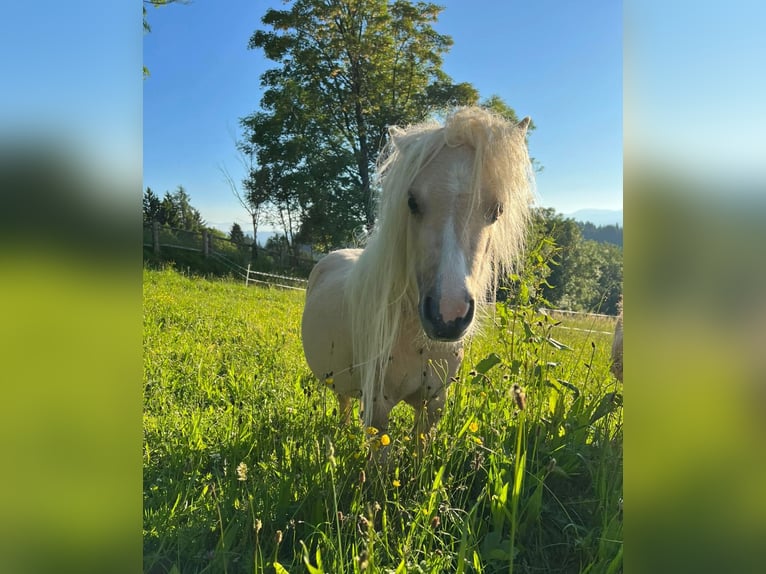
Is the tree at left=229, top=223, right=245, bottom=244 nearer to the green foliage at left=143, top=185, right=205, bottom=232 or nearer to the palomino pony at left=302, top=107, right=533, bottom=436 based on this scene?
the green foliage at left=143, top=185, right=205, bottom=232

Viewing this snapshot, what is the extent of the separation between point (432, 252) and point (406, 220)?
247mm

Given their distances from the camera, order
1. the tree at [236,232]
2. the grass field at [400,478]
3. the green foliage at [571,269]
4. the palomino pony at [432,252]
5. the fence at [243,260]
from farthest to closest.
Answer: the fence at [243,260] < the tree at [236,232] < the green foliage at [571,269] < the palomino pony at [432,252] < the grass field at [400,478]

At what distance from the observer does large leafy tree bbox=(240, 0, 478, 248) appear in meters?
1.64

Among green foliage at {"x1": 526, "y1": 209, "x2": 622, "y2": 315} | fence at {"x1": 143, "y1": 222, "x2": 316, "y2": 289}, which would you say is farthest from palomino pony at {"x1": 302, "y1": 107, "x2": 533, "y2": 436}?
fence at {"x1": 143, "y1": 222, "x2": 316, "y2": 289}

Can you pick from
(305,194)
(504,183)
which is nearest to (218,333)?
(305,194)

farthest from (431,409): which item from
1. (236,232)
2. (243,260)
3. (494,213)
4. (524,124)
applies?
(243,260)

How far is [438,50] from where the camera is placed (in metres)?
1.43

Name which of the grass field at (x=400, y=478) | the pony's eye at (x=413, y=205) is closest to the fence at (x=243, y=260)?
the grass field at (x=400, y=478)

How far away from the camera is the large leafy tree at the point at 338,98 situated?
1645 mm

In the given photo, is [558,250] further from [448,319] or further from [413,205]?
[448,319]

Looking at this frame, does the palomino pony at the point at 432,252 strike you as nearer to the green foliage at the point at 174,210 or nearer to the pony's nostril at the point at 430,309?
the pony's nostril at the point at 430,309

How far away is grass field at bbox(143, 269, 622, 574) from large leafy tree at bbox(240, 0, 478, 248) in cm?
107

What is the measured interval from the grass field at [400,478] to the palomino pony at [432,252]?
21 cm
